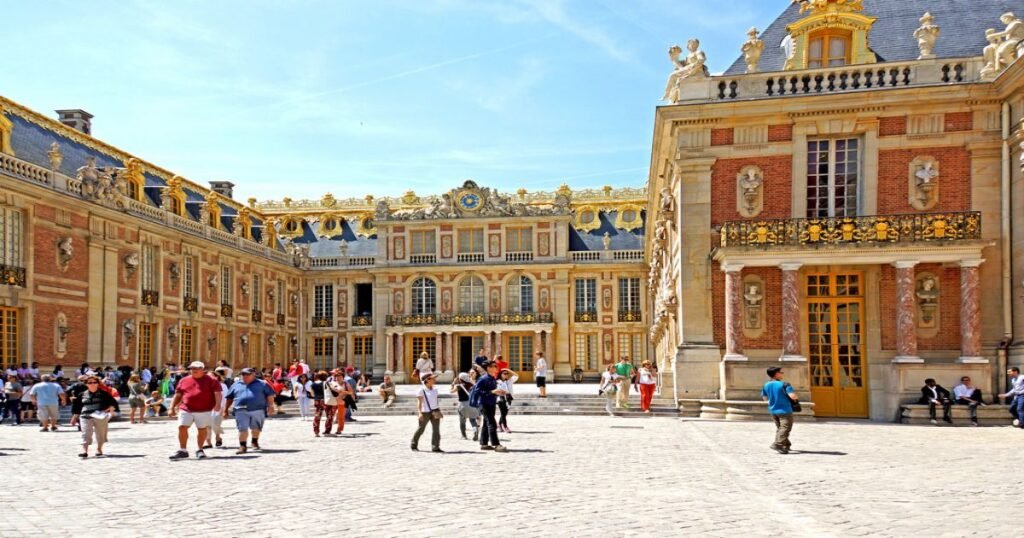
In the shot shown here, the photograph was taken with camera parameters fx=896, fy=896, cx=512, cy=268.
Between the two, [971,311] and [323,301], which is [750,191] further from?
[323,301]

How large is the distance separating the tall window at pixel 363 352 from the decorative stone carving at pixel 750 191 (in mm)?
29218

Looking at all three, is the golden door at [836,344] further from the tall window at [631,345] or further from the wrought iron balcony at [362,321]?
the wrought iron balcony at [362,321]

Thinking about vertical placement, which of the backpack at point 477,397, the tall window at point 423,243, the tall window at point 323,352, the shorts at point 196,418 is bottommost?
the tall window at point 323,352

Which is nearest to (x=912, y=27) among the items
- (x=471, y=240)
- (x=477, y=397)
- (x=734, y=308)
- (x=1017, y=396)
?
(x=734, y=308)

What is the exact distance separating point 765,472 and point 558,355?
3328 centimetres

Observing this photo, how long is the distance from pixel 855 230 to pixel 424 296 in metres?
29.0

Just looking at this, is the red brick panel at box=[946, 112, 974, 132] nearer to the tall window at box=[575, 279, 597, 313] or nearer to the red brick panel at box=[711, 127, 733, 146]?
the red brick panel at box=[711, 127, 733, 146]

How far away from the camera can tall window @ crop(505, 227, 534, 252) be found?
146ft

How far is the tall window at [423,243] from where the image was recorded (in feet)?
148

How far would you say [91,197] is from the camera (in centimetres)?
2709

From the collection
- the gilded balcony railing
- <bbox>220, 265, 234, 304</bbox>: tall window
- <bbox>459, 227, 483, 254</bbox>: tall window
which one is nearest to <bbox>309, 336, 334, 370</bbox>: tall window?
<bbox>459, 227, 483, 254</bbox>: tall window

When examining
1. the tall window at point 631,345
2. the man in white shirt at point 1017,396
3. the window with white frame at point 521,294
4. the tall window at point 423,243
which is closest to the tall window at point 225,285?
the tall window at point 423,243

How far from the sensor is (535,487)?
30.8 ft

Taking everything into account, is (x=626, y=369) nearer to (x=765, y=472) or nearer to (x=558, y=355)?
Result: (x=765, y=472)
